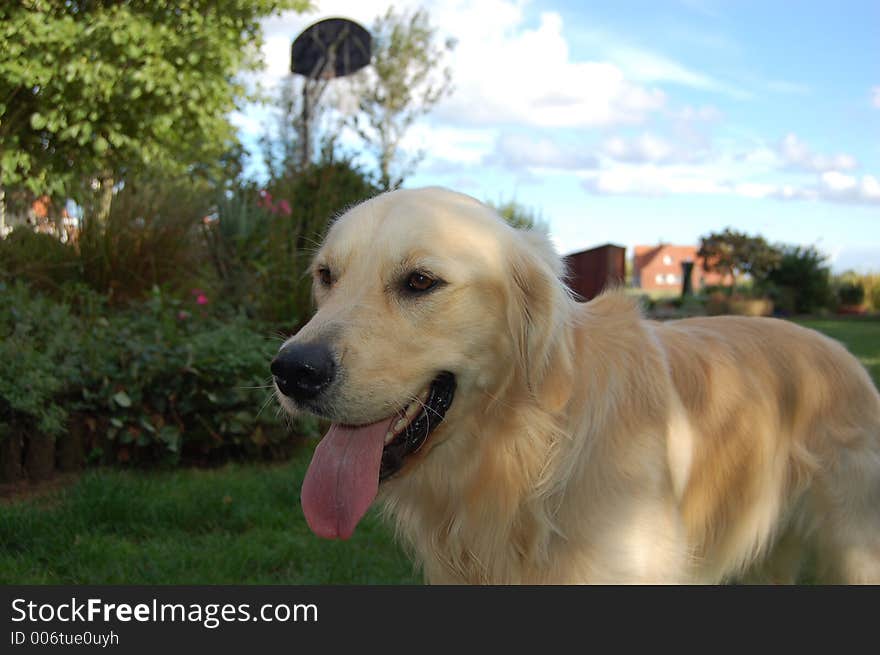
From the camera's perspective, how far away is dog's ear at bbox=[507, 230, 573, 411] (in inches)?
92.4

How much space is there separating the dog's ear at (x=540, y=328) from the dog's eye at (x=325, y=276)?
0.59 m

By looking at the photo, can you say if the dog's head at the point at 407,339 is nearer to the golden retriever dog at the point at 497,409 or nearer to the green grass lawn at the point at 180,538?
the golden retriever dog at the point at 497,409

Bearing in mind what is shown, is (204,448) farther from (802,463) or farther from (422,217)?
(802,463)

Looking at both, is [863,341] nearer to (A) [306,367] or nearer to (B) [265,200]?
(B) [265,200]

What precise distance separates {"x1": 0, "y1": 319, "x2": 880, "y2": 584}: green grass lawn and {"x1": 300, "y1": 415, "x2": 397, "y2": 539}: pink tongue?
1.41 metres

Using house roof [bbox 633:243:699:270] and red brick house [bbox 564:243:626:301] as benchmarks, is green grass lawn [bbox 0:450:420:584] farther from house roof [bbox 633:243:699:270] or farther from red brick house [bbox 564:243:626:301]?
house roof [bbox 633:243:699:270]

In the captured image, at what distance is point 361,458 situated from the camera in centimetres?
227

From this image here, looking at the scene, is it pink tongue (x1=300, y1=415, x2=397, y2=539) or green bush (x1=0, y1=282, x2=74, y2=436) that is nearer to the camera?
pink tongue (x1=300, y1=415, x2=397, y2=539)

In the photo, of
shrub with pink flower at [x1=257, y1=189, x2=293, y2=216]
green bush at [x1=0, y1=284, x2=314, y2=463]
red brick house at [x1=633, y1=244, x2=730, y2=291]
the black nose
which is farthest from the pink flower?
red brick house at [x1=633, y1=244, x2=730, y2=291]

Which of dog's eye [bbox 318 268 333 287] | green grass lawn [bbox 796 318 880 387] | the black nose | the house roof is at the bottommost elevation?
green grass lawn [bbox 796 318 880 387]

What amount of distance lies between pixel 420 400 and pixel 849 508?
1608 millimetres

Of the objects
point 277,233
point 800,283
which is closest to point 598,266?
point 277,233

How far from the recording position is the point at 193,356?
4.96 metres

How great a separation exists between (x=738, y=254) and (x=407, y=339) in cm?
2688
